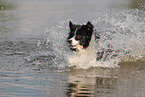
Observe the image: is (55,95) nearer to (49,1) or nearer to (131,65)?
(131,65)

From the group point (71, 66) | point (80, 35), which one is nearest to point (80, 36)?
point (80, 35)

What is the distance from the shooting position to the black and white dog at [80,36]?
8023mm

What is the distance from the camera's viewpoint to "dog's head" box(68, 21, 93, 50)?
316 inches

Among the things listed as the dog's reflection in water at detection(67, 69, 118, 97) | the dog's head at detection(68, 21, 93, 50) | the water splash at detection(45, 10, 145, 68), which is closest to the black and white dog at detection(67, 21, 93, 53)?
the dog's head at detection(68, 21, 93, 50)

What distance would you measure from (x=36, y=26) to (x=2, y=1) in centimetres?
1403

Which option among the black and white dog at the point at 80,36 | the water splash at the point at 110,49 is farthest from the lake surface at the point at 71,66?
the black and white dog at the point at 80,36

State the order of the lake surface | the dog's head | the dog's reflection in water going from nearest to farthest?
the dog's reflection in water
the lake surface
the dog's head

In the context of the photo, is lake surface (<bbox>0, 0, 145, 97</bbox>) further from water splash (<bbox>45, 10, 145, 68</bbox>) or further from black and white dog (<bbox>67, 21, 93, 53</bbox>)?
black and white dog (<bbox>67, 21, 93, 53</bbox>)

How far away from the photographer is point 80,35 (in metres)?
8.08

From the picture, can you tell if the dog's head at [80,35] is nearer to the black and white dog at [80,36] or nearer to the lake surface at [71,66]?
the black and white dog at [80,36]

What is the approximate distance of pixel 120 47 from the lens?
9797 millimetres

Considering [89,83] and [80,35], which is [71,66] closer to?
[80,35]

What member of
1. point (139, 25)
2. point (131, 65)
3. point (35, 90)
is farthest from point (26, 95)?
point (139, 25)

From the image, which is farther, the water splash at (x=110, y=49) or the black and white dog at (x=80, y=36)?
the water splash at (x=110, y=49)
